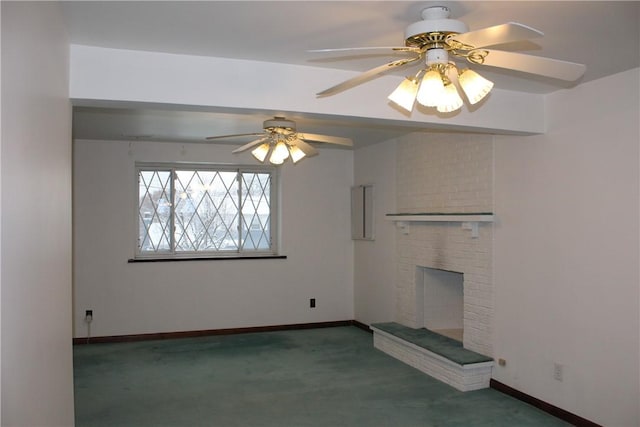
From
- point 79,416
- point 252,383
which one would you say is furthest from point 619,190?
point 79,416

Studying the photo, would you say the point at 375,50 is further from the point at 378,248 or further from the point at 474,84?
the point at 378,248

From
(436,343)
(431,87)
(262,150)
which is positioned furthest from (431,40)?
(436,343)

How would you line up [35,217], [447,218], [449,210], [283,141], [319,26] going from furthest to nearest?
[449,210] < [447,218] < [283,141] < [319,26] < [35,217]

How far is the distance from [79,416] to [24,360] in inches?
99.9

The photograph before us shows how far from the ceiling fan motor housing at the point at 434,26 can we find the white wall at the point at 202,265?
183 inches

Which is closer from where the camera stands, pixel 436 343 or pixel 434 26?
pixel 434 26

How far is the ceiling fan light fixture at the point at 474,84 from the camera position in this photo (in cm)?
225

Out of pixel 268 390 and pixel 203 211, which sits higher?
pixel 203 211

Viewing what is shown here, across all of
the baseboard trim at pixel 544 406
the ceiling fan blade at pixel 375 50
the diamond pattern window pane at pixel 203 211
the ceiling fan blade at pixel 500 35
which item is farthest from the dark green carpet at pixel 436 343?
the ceiling fan blade at pixel 500 35

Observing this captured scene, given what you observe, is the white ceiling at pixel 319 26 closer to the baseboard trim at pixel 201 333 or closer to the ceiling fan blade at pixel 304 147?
the ceiling fan blade at pixel 304 147

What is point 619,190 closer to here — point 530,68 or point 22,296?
point 530,68

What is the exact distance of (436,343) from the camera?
16.5 feet

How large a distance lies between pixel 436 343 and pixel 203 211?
3.26m

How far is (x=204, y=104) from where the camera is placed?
298 cm
